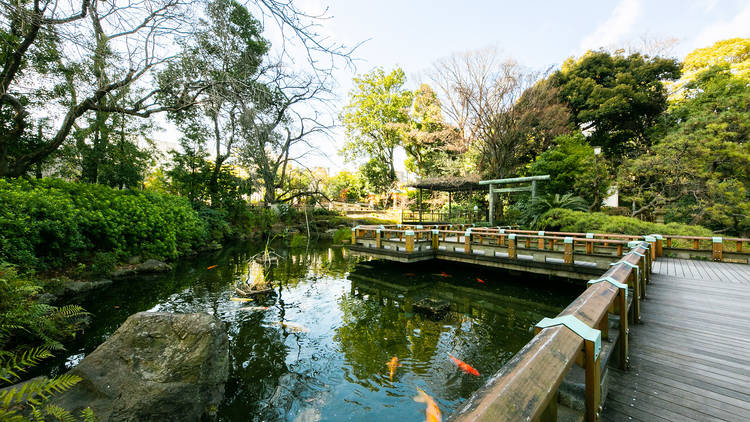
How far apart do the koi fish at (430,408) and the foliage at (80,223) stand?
7875mm

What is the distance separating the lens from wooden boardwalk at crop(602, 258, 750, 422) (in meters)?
1.68

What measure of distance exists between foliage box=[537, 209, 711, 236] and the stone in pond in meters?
7.48

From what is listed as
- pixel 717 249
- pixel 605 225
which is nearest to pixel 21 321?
pixel 717 249

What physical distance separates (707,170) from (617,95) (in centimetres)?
936

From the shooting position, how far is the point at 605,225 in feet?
32.4

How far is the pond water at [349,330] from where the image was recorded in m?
3.48

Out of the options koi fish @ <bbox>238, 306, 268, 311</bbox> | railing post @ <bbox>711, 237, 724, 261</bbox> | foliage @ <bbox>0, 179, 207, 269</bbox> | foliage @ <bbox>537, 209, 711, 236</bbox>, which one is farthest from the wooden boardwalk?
foliage @ <bbox>0, 179, 207, 269</bbox>

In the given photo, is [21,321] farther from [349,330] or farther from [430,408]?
[430,408]

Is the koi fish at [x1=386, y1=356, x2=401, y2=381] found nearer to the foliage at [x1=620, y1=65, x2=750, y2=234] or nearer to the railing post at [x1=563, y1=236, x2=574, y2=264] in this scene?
the railing post at [x1=563, y1=236, x2=574, y2=264]

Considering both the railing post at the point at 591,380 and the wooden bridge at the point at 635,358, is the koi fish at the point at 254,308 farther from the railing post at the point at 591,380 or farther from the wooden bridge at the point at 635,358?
the railing post at the point at 591,380

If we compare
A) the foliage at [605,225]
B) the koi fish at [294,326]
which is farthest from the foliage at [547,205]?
the koi fish at [294,326]

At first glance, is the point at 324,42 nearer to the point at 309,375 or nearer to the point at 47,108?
the point at 309,375

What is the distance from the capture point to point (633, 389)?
1871 millimetres

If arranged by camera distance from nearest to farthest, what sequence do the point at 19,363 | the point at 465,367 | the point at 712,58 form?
the point at 19,363, the point at 465,367, the point at 712,58
